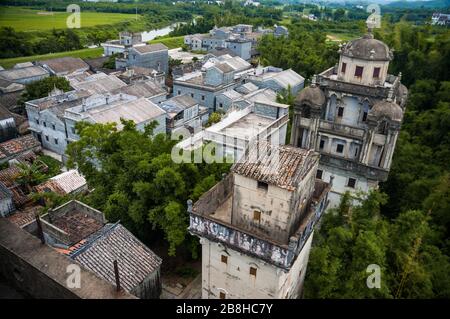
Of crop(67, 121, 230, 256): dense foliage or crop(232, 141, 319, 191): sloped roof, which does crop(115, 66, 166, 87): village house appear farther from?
crop(232, 141, 319, 191): sloped roof

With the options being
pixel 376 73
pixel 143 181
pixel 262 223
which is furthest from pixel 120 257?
pixel 376 73

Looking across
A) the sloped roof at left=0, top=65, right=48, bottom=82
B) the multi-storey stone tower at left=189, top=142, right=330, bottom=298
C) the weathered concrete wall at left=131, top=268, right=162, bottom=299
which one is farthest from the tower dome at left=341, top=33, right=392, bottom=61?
the sloped roof at left=0, top=65, right=48, bottom=82

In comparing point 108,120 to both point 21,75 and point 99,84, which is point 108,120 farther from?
point 21,75

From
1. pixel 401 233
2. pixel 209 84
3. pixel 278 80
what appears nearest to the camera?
pixel 401 233

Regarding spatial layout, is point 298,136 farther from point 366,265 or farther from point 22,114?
point 22,114

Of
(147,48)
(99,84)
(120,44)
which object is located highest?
(147,48)
